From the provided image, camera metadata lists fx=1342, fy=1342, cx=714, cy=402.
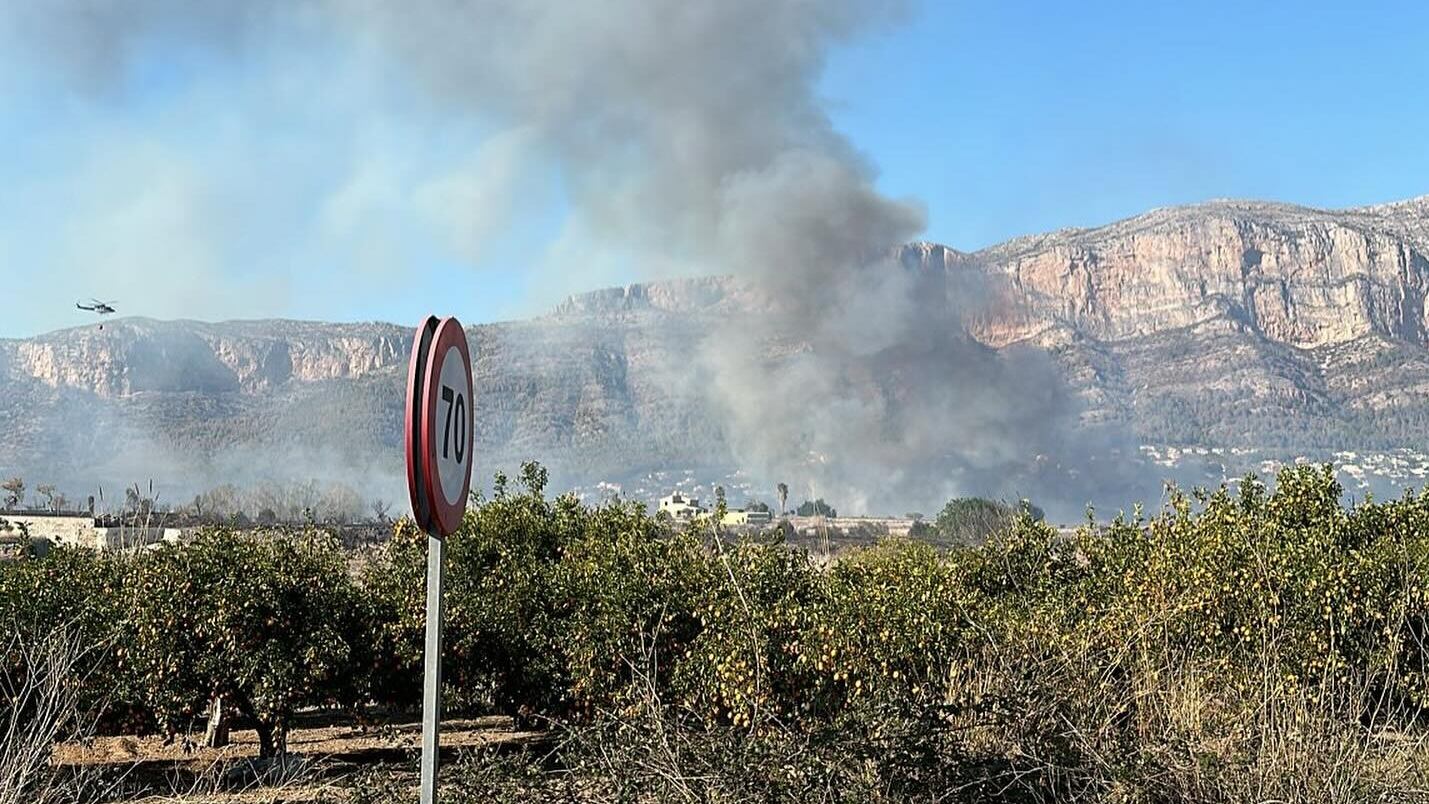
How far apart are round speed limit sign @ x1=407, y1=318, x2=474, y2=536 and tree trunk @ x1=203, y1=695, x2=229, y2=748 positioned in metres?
8.62

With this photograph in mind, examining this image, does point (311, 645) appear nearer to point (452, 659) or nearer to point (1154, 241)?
point (452, 659)

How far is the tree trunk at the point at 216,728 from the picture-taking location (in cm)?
1194

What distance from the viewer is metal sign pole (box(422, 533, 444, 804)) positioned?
12.2ft

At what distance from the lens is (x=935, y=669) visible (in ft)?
25.8

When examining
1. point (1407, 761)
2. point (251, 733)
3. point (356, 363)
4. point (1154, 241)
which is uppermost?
point (1154, 241)

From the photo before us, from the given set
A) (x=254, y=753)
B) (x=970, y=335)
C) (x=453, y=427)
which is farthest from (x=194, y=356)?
(x=453, y=427)

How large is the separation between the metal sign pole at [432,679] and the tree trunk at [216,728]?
8600 mm

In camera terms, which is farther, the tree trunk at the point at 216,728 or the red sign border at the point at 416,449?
the tree trunk at the point at 216,728

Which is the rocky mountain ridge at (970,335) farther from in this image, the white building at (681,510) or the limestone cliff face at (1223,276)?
the white building at (681,510)

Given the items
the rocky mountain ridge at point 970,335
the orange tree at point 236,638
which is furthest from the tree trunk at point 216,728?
the rocky mountain ridge at point 970,335

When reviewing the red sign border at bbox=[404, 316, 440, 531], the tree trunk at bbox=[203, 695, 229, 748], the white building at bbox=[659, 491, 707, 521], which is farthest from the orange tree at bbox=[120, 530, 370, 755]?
the red sign border at bbox=[404, 316, 440, 531]

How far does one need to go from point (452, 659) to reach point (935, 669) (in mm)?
5226

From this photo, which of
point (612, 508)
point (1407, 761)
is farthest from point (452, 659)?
point (1407, 761)

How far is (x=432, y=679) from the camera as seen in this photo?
3.71 m
